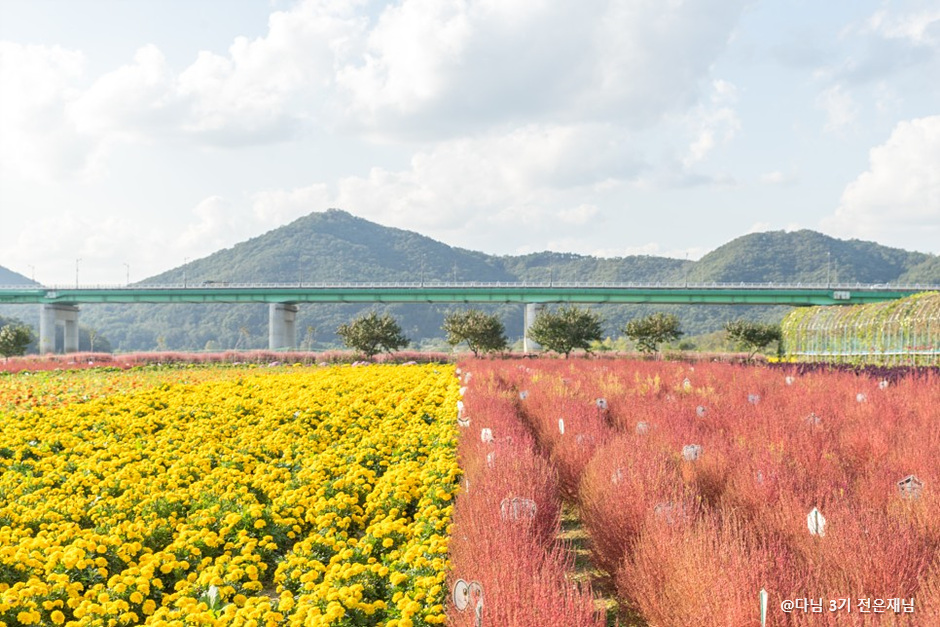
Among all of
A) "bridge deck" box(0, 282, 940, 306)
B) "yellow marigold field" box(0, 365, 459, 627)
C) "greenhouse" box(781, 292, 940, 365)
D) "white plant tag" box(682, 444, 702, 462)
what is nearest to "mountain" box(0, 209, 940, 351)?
"bridge deck" box(0, 282, 940, 306)

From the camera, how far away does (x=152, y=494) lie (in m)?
6.90

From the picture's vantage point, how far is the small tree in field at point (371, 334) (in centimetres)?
3594

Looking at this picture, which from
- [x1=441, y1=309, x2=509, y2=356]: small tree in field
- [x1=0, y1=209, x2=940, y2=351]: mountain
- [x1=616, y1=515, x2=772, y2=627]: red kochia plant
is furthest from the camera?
[x1=0, y1=209, x2=940, y2=351]: mountain

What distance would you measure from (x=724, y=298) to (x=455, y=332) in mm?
39226

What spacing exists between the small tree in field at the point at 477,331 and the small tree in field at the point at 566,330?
1.97m

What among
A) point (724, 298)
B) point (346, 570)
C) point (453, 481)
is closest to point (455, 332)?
point (453, 481)

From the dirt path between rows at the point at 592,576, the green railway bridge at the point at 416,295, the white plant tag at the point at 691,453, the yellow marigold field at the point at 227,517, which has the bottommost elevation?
the dirt path between rows at the point at 592,576

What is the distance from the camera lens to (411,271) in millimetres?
142125

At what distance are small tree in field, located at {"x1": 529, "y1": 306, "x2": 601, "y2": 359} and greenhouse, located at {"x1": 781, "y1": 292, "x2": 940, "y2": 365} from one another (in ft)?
32.2

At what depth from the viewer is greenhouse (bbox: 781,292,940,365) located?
25.4 m

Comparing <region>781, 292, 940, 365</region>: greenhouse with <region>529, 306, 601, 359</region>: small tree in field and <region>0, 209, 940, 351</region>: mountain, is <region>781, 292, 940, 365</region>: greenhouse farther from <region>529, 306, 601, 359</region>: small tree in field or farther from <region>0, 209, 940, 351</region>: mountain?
<region>0, 209, 940, 351</region>: mountain

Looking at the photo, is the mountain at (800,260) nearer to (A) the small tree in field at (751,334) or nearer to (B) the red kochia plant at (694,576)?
(A) the small tree in field at (751,334)

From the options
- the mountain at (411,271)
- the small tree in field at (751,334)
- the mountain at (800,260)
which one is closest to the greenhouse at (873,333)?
the small tree in field at (751,334)

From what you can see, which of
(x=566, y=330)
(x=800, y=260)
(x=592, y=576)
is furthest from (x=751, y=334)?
(x=800, y=260)
